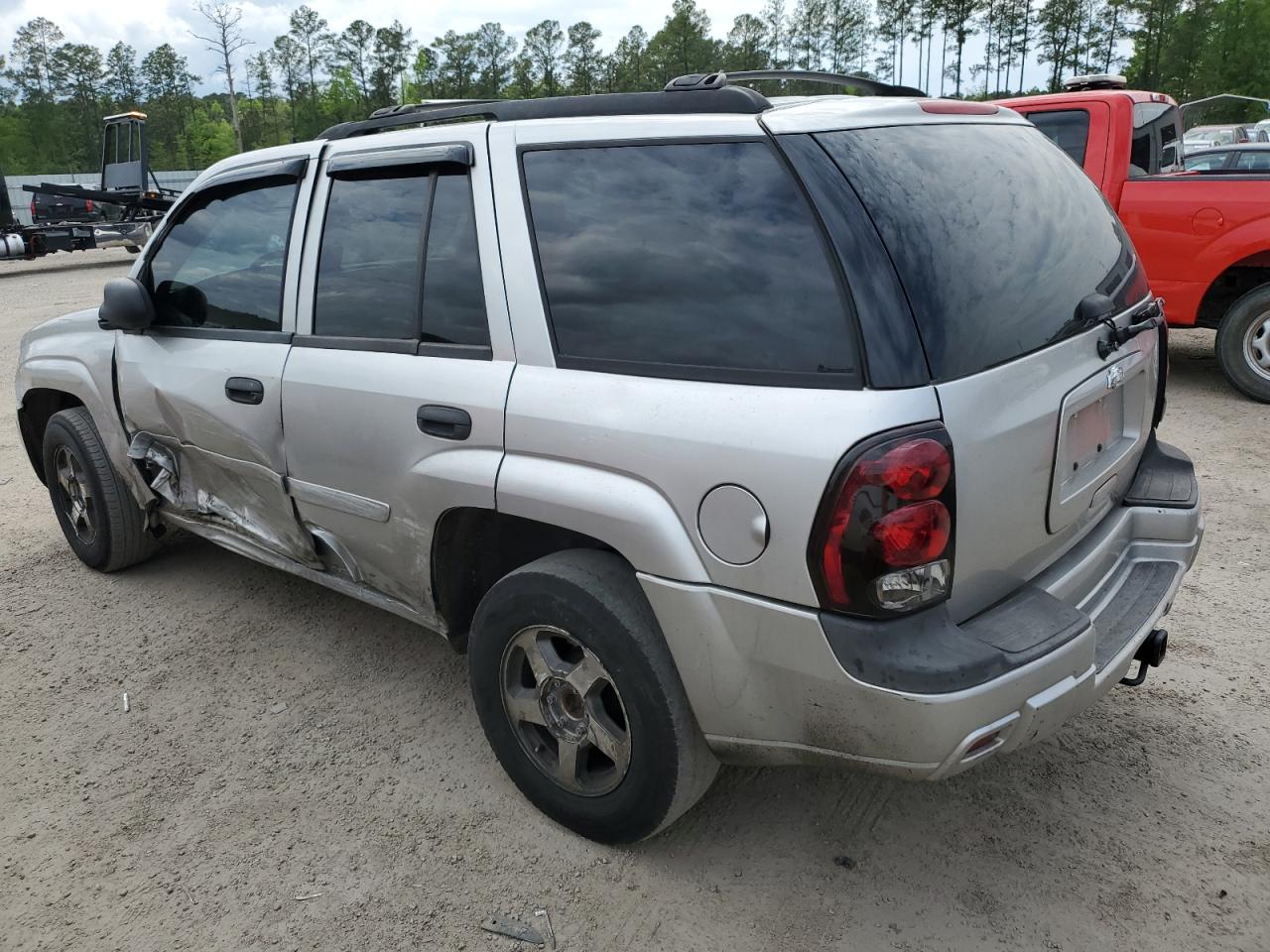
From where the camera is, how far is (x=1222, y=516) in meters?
4.66

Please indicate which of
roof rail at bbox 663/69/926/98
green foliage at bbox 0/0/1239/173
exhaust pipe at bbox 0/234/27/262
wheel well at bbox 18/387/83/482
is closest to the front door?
wheel well at bbox 18/387/83/482

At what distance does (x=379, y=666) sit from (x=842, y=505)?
2.33m

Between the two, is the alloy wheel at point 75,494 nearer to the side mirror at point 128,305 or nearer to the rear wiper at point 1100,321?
the side mirror at point 128,305

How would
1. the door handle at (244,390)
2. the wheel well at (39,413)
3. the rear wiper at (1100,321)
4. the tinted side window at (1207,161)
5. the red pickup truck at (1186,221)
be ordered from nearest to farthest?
the rear wiper at (1100,321) < the door handle at (244,390) < the wheel well at (39,413) < the red pickup truck at (1186,221) < the tinted side window at (1207,161)

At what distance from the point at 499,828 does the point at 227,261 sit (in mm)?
2265

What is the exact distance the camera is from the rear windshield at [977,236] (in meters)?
2.04

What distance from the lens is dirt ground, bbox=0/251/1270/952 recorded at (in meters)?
2.37

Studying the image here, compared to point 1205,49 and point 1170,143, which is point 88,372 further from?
point 1205,49

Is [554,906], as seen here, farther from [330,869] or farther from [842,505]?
[842,505]

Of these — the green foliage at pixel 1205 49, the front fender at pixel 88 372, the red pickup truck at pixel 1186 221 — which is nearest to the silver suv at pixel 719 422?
the front fender at pixel 88 372

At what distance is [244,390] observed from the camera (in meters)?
3.25

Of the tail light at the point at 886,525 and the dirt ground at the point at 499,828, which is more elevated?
the tail light at the point at 886,525

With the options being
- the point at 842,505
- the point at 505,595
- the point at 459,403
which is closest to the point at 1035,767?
the point at 842,505

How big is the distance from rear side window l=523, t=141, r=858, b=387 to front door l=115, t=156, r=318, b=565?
46.8 inches
